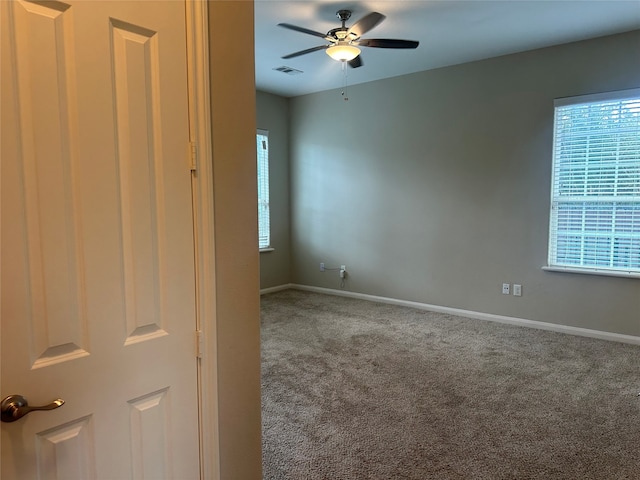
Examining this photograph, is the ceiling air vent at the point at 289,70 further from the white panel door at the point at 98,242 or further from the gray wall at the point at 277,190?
the white panel door at the point at 98,242

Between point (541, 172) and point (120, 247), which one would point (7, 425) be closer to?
point (120, 247)

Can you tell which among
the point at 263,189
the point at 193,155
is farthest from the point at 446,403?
the point at 263,189

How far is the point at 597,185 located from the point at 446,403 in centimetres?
271

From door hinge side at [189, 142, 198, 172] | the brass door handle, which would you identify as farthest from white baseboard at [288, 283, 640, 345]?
the brass door handle

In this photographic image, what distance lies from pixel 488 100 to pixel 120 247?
4.40 meters

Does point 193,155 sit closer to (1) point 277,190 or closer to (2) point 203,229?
(2) point 203,229

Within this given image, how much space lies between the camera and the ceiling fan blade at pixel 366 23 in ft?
9.89

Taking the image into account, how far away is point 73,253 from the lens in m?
1.04

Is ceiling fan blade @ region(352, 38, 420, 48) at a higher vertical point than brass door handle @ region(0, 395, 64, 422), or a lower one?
higher

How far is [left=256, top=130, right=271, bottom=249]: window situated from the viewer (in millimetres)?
5875

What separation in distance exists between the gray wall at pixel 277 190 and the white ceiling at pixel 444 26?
1.23 meters

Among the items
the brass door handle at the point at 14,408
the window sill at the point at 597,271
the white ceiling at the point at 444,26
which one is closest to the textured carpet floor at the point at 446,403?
the window sill at the point at 597,271

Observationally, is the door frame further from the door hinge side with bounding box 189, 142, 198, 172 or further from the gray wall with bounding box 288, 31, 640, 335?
the gray wall with bounding box 288, 31, 640, 335

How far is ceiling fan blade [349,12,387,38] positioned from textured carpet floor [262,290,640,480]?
2.68 meters
